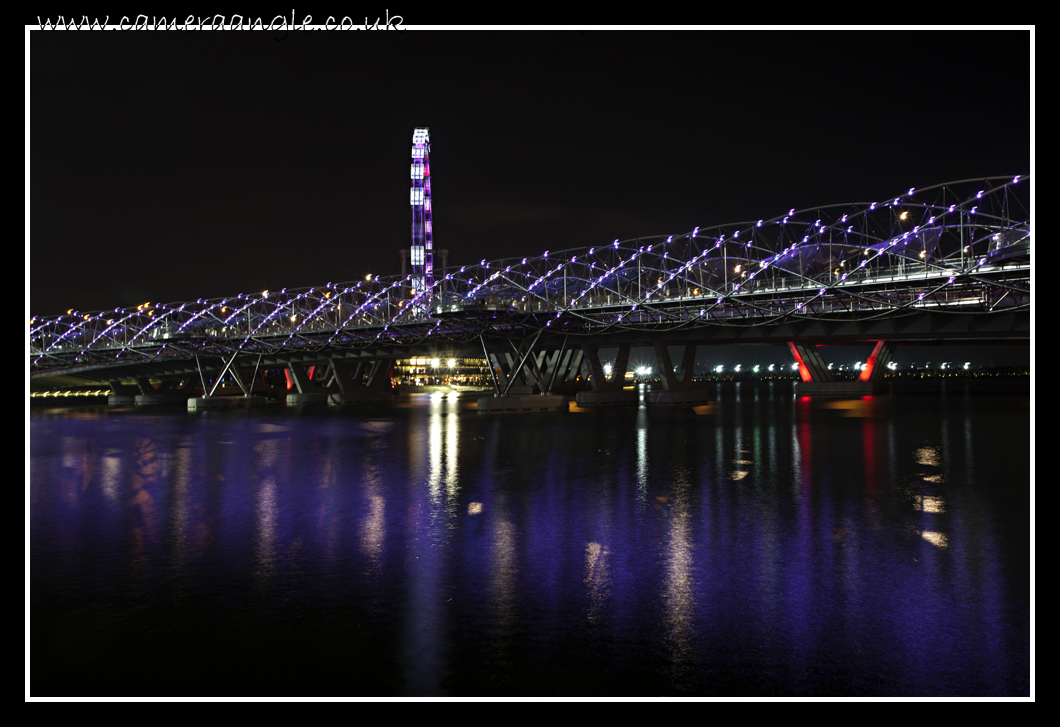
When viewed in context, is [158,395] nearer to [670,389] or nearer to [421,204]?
[421,204]

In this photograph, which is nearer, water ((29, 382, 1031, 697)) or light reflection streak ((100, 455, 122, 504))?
water ((29, 382, 1031, 697))

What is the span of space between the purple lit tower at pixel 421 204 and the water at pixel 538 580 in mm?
124220

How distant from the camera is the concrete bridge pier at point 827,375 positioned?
10638 centimetres

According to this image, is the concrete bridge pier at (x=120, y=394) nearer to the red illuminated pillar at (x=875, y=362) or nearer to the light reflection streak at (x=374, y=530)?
the red illuminated pillar at (x=875, y=362)

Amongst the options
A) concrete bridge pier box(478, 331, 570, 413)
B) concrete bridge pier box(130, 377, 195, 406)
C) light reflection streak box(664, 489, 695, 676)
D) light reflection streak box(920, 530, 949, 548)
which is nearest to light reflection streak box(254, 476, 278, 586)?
light reflection streak box(664, 489, 695, 676)

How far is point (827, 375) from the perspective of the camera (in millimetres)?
112125

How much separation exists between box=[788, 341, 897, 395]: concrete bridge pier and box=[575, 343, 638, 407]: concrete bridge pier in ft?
103

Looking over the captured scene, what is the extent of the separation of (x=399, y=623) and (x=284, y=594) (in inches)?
95.1

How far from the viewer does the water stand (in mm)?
8648

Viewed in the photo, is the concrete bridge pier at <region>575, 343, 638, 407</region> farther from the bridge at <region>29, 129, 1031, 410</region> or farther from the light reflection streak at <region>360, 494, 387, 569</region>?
the light reflection streak at <region>360, 494, 387, 569</region>

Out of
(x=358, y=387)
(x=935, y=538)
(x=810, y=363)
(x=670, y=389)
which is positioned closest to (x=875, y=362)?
(x=810, y=363)

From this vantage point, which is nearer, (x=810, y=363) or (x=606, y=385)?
(x=606, y=385)

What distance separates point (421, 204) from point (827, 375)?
83305 millimetres
